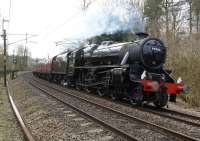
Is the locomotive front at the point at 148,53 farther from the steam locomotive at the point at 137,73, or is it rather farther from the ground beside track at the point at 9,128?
the ground beside track at the point at 9,128

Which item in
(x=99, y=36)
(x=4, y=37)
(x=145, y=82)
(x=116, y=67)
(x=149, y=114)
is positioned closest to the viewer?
(x=149, y=114)

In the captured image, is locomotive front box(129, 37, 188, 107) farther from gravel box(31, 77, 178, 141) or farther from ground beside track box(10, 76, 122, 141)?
→ ground beside track box(10, 76, 122, 141)

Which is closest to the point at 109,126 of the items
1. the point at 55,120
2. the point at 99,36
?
the point at 55,120

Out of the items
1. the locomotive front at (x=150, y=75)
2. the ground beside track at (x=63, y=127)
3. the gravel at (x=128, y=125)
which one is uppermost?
the locomotive front at (x=150, y=75)

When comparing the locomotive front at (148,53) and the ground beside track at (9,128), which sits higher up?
the locomotive front at (148,53)

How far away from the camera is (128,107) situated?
16.1 meters

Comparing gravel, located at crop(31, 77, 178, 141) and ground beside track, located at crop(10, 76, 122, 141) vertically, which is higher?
gravel, located at crop(31, 77, 178, 141)

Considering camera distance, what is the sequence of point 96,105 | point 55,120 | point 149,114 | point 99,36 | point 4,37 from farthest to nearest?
point 4,37
point 99,36
point 96,105
point 149,114
point 55,120

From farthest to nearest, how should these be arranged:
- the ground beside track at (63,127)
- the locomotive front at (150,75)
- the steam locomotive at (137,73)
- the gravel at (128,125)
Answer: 1. the steam locomotive at (137,73)
2. the locomotive front at (150,75)
3. the ground beside track at (63,127)
4. the gravel at (128,125)

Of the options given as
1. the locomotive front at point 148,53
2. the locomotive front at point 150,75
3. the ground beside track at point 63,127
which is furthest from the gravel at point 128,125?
the locomotive front at point 148,53

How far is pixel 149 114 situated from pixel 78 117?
253 centimetres

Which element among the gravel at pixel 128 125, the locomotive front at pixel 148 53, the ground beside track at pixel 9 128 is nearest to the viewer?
the gravel at pixel 128 125

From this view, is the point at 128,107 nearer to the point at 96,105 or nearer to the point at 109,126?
the point at 96,105

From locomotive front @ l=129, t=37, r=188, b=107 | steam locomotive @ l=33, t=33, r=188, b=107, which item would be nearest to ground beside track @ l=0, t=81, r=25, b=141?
steam locomotive @ l=33, t=33, r=188, b=107
